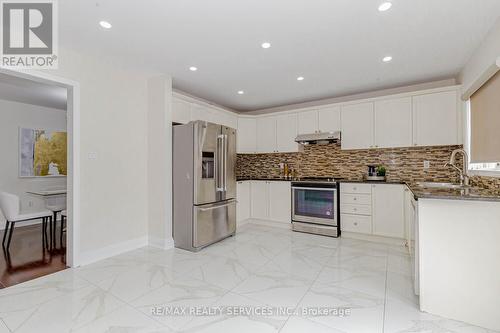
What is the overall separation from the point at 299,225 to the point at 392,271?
1774mm

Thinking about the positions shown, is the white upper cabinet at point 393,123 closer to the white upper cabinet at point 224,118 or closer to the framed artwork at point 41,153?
the white upper cabinet at point 224,118

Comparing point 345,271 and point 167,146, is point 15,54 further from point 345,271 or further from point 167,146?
point 345,271

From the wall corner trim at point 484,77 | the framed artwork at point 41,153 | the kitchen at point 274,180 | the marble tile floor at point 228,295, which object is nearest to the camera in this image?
the marble tile floor at point 228,295

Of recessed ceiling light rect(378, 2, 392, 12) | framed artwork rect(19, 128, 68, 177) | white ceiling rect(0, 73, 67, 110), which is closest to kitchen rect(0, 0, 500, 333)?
recessed ceiling light rect(378, 2, 392, 12)

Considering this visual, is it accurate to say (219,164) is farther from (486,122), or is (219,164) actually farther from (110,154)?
(486,122)

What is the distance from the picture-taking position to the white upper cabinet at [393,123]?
3.69 m

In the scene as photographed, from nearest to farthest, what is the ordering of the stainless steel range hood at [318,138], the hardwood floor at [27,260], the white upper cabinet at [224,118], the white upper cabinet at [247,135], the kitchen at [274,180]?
the kitchen at [274,180] < the hardwood floor at [27,260] < the stainless steel range hood at [318,138] < the white upper cabinet at [224,118] < the white upper cabinet at [247,135]

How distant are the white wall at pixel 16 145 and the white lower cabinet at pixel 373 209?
244 inches

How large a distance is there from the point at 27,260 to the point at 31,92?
9.72ft

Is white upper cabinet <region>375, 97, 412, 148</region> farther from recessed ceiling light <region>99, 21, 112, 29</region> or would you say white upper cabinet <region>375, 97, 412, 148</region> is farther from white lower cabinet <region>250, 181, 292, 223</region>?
recessed ceiling light <region>99, 21, 112, 29</region>

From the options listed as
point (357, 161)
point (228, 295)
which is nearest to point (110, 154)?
point (228, 295)

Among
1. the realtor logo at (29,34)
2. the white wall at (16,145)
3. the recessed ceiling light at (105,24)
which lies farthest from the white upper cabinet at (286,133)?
the white wall at (16,145)

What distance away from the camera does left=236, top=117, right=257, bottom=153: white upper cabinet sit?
16.4ft

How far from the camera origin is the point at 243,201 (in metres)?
4.69
